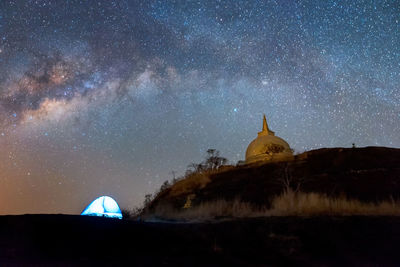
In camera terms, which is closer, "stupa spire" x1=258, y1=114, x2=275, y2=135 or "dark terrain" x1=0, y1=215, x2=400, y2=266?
"dark terrain" x1=0, y1=215, x2=400, y2=266

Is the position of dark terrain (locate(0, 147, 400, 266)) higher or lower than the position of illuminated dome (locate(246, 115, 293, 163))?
lower

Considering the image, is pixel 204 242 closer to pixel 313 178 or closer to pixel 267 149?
pixel 313 178

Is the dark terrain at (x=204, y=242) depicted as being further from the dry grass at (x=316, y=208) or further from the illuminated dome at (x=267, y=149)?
the illuminated dome at (x=267, y=149)

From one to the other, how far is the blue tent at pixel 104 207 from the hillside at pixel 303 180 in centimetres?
243

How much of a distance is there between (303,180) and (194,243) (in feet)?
60.3

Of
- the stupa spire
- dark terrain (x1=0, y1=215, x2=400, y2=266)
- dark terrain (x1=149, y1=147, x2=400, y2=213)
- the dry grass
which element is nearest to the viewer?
dark terrain (x1=0, y1=215, x2=400, y2=266)

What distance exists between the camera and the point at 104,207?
17.1 metres

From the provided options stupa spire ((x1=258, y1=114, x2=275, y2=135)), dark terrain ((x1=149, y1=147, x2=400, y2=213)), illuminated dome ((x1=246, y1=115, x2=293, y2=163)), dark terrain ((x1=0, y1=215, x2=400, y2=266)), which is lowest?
dark terrain ((x1=0, y1=215, x2=400, y2=266))

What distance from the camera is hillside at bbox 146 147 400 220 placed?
1792cm

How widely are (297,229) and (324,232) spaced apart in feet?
2.07

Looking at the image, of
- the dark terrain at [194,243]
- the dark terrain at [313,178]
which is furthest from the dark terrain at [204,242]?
the dark terrain at [313,178]

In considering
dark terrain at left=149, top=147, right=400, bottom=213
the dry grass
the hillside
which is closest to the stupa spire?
dark terrain at left=149, top=147, right=400, bottom=213

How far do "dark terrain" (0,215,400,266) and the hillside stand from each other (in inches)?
341

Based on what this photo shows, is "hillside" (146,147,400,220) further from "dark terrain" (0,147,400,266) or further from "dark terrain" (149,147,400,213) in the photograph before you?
"dark terrain" (0,147,400,266)
